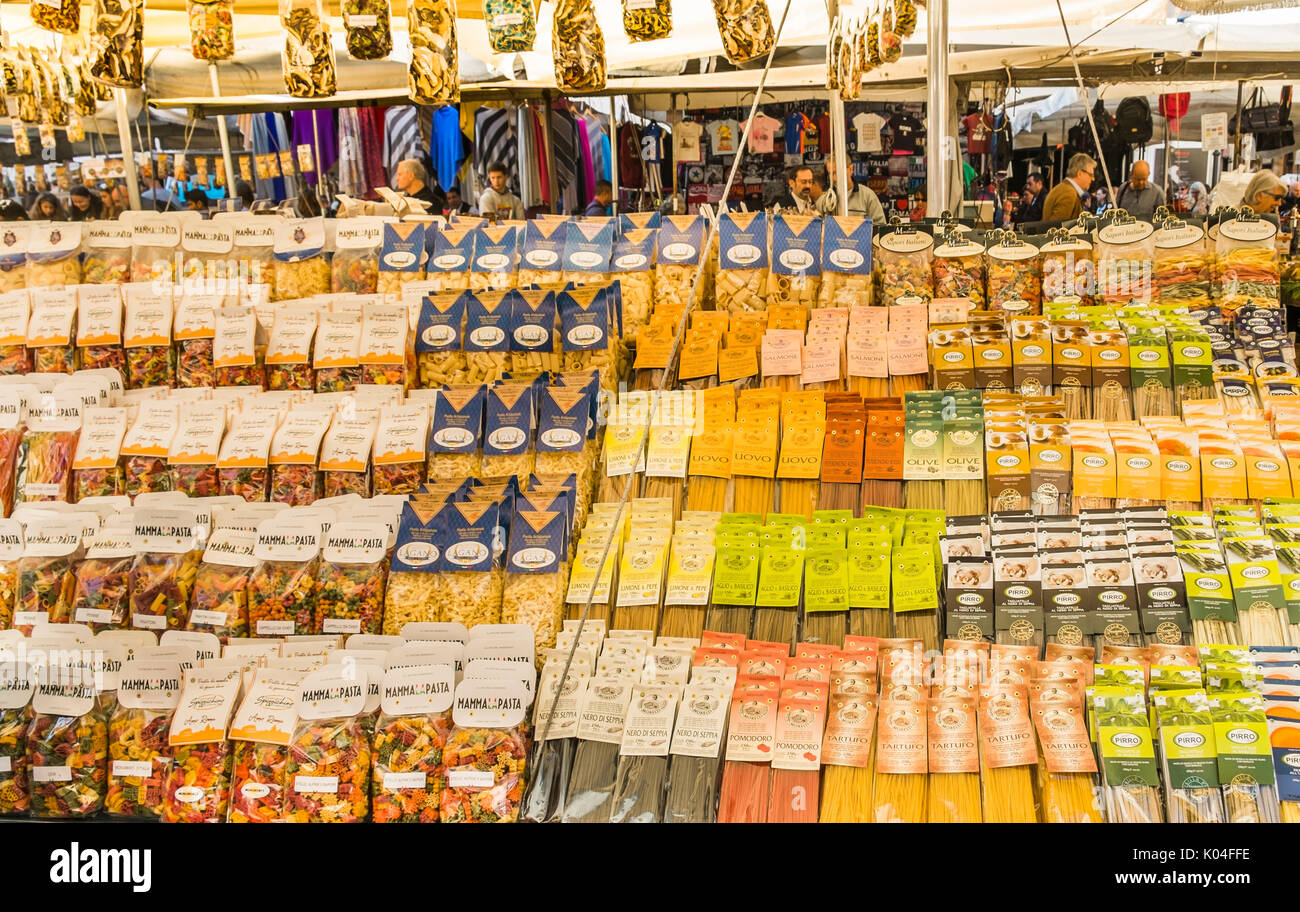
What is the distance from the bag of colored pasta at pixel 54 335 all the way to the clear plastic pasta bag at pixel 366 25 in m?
1.00

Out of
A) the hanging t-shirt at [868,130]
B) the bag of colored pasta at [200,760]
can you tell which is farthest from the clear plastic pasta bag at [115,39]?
the hanging t-shirt at [868,130]

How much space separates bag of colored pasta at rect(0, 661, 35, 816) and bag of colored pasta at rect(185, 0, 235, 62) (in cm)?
166

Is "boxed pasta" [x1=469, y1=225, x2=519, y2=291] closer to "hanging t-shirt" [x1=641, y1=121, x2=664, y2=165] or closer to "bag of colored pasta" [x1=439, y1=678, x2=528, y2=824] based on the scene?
"bag of colored pasta" [x1=439, y1=678, x2=528, y2=824]

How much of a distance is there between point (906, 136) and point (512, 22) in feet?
12.9

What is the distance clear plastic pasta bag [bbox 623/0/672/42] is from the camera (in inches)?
110

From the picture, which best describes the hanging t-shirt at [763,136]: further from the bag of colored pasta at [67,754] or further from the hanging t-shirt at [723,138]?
the bag of colored pasta at [67,754]

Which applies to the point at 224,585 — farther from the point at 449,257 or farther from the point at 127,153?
the point at 127,153

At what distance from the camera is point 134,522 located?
2408mm

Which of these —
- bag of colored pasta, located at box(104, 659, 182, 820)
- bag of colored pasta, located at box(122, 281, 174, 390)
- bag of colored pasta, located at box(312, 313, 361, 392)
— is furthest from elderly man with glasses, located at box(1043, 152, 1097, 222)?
bag of colored pasta, located at box(104, 659, 182, 820)

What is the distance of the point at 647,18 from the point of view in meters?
2.82

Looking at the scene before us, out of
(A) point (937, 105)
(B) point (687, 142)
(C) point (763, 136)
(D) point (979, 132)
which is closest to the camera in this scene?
(A) point (937, 105)

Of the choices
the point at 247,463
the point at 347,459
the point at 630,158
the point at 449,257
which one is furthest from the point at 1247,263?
the point at 630,158

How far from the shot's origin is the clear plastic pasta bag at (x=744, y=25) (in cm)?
290

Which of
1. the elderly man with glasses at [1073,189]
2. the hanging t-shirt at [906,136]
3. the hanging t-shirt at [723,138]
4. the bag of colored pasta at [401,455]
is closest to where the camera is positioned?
the bag of colored pasta at [401,455]
